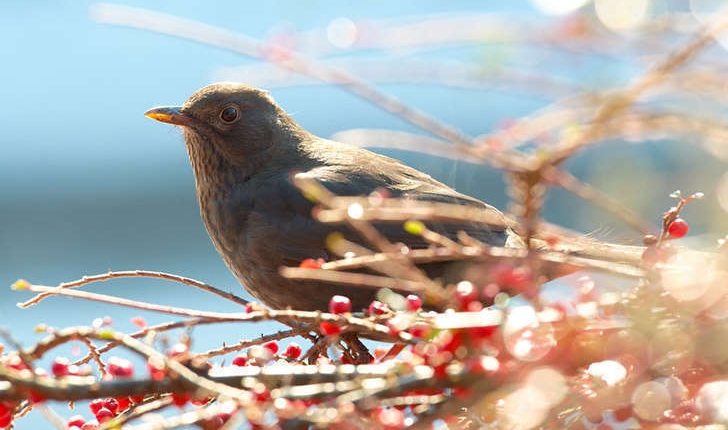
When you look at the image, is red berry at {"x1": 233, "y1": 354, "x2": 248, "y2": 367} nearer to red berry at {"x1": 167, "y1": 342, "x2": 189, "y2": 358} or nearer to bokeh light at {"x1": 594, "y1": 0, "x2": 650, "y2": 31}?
red berry at {"x1": 167, "y1": 342, "x2": 189, "y2": 358}

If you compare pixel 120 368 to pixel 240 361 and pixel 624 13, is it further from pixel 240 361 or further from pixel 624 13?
pixel 624 13

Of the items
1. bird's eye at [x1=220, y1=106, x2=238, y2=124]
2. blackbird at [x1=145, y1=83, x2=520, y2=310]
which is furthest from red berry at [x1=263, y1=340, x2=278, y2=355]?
bird's eye at [x1=220, y1=106, x2=238, y2=124]

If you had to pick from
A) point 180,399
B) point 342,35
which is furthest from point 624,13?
point 180,399

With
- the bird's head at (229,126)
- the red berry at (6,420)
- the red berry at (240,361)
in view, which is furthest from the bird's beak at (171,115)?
the red berry at (6,420)

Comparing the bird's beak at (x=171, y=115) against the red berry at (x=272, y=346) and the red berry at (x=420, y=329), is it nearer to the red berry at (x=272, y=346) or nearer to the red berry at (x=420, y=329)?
the red berry at (x=272, y=346)

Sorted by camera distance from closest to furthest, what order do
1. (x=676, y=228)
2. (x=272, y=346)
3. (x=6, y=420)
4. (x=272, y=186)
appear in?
(x=6, y=420) → (x=676, y=228) → (x=272, y=346) → (x=272, y=186)

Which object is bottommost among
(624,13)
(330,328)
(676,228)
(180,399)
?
(180,399)

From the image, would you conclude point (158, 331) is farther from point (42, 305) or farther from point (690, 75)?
point (42, 305)
